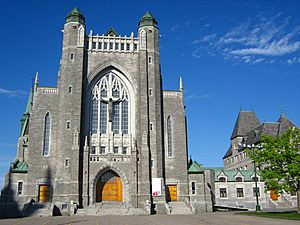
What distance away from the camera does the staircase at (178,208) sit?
38.3 m

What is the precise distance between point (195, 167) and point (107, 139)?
11.7 m

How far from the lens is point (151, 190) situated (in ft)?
133

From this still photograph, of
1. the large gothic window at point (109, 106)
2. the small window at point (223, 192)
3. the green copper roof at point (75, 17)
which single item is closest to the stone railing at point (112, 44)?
the green copper roof at point (75, 17)

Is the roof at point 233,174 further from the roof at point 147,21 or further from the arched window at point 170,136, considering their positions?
the roof at point 147,21

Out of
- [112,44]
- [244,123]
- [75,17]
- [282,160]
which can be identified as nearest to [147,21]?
[112,44]

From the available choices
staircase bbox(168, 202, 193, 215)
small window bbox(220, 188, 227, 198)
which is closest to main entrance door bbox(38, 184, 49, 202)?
staircase bbox(168, 202, 193, 215)

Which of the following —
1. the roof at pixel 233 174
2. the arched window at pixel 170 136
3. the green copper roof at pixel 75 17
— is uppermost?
the green copper roof at pixel 75 17

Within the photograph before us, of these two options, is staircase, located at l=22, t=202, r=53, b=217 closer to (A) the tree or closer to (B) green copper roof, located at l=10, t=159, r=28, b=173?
(B) green copper roof, located at l=10, t=159, r=28, b=173

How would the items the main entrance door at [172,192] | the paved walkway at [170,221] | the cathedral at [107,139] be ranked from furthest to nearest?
the main entrance door at [172,192] < the cathedral at [107,139] < the paved walkway at [170,221]

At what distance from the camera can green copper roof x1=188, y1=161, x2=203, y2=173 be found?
44906 millimetres

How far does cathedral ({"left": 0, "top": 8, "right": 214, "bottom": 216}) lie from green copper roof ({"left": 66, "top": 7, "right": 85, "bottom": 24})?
0.16m

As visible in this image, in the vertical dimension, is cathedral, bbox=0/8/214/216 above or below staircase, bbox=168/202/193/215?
above

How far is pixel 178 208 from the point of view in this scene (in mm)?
39344

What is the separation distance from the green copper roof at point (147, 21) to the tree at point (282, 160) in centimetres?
2259
